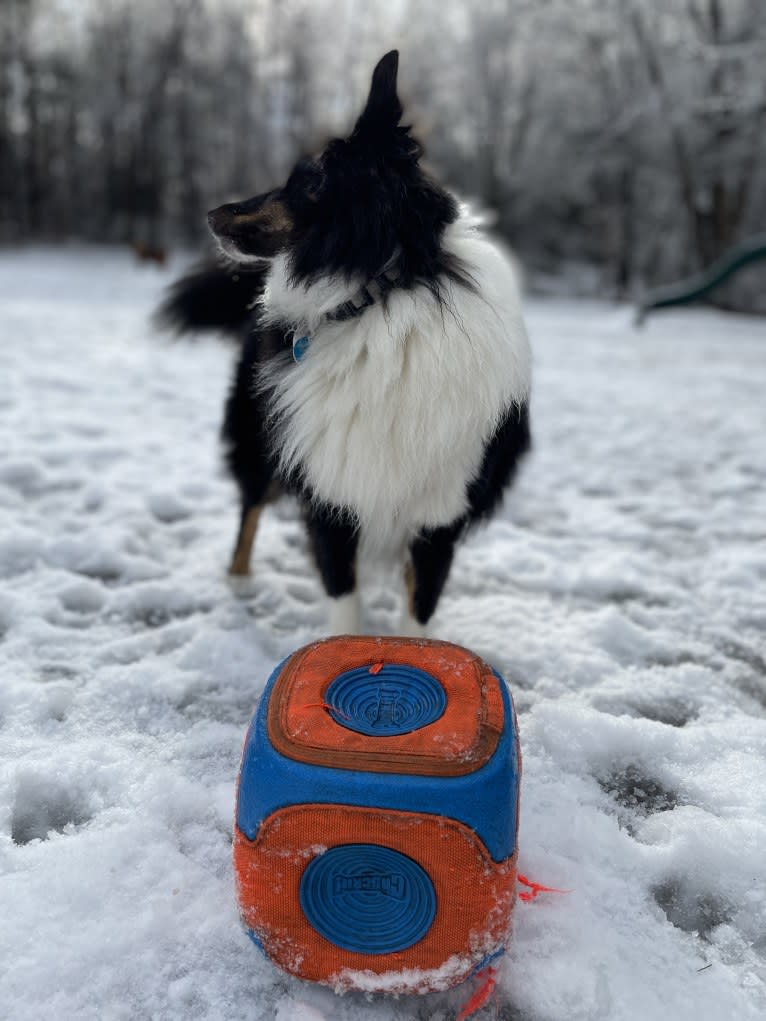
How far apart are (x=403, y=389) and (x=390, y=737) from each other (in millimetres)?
966

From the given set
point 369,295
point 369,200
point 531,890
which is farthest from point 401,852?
point 369,200

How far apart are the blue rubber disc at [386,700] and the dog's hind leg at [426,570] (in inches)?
31.4

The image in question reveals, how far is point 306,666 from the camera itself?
59.3 inches

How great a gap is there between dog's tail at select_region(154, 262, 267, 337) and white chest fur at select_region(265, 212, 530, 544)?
2.72 feet

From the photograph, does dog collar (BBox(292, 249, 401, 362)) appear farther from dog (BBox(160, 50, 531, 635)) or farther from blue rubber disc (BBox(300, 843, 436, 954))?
blue rubber disc (BBox(300, 843, 436, 954))

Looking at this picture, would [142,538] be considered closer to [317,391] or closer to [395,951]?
[317,391]

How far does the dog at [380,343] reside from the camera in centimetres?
191

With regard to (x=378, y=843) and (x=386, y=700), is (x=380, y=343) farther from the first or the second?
(x=378, y=843)

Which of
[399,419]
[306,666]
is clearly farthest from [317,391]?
[306,666]

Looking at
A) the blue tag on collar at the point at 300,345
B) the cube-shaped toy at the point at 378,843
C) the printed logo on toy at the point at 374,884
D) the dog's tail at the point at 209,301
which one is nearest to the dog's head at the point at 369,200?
the blue tag on collar at the point at 300,345

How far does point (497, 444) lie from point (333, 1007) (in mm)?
1431

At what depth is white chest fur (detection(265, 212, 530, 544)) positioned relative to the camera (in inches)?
76.1

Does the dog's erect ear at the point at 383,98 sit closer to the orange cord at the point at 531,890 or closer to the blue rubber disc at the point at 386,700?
the blue rubber disc at the point at 386,700

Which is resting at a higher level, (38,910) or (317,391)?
(317,391)
